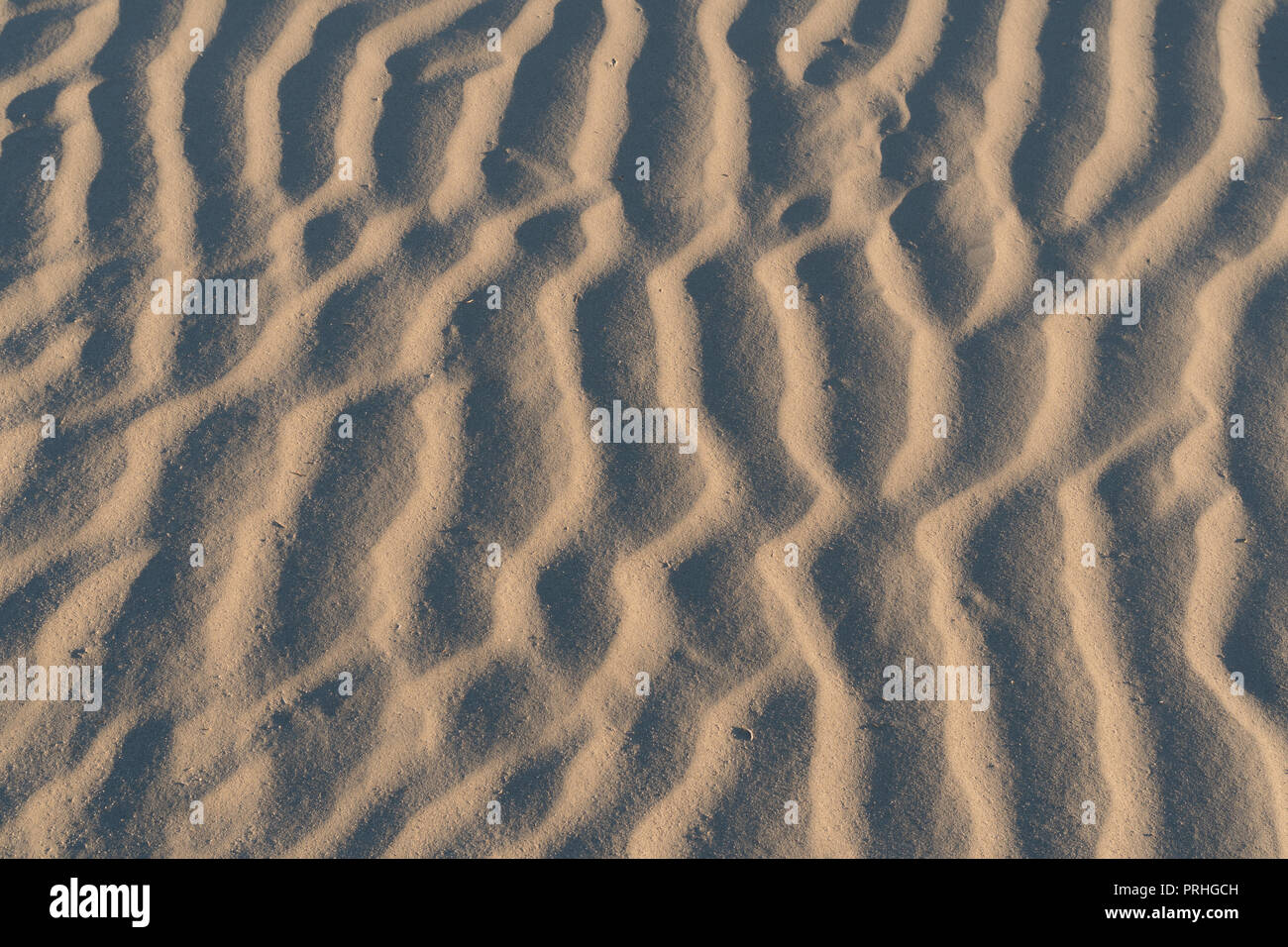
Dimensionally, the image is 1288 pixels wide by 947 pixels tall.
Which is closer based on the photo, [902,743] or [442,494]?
[902,743]

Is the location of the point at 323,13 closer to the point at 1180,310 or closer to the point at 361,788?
the point at 361,788

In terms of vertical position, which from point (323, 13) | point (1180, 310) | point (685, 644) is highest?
point (323, 13)

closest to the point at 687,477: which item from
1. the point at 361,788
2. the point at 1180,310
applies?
the point at 361,788

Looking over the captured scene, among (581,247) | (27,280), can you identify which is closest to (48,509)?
(27,280)
